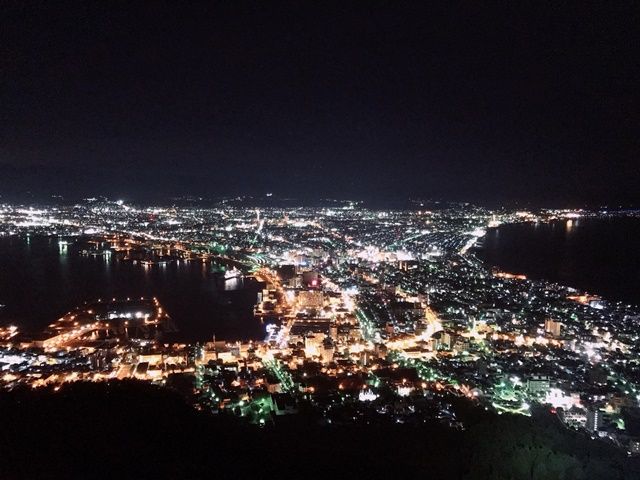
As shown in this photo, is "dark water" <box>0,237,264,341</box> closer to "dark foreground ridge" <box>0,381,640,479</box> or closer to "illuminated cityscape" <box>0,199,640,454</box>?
"illuminated cityscape" <box>0,199,640,454</box>

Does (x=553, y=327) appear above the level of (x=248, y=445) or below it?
above

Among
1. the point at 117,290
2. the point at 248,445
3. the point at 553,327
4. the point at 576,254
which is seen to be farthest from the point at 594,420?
the point at 576,254

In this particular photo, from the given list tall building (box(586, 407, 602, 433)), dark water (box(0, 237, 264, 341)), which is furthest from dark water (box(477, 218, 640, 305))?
dark water (box(0, 237, 264, 341))

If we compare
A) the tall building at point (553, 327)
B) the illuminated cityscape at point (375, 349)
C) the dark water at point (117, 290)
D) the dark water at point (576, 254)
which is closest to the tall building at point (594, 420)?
the illuminated cityscape at point (375, 349)

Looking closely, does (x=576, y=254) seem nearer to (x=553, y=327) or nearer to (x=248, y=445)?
(x=553, y=327)

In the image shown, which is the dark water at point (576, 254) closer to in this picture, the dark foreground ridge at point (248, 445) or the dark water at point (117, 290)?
the dark foreground ridge at point (248, 445)

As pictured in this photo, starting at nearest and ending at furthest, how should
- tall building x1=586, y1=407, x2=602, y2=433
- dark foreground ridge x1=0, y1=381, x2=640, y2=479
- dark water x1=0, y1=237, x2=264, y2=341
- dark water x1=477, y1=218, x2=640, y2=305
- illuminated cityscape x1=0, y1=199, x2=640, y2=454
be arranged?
dark foreground ridge x1=0, y1=381, x2=640, y2=479, tall building x1=586, y1=407, x2=602, y2=433, illuminated cityscape x1=0, y1=199, x2=640, y2=454, dark water x1=0, y1=237, x2=264, y2=341, dark water x1=477, y1=218, x2=640, y2=305
